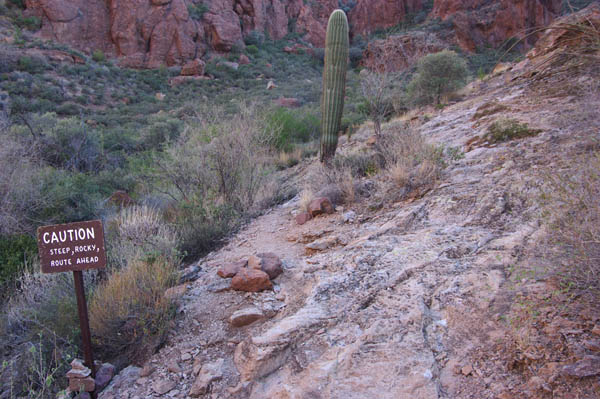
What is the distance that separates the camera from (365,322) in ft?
9.26

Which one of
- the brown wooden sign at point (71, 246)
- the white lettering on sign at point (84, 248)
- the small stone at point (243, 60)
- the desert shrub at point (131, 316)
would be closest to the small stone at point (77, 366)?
the desert shrub at point (131, 316)

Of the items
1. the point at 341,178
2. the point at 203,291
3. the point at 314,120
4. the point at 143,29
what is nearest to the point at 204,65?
the point at 143,29

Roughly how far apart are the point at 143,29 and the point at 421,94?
29595mm

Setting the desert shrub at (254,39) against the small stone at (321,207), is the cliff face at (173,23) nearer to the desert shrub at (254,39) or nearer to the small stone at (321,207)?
the desert shrub at (254,39)

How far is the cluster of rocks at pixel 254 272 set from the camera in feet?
11.6

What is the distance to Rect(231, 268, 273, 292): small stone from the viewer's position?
11.6 feet

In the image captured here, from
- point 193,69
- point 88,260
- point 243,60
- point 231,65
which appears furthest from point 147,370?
point 243,60

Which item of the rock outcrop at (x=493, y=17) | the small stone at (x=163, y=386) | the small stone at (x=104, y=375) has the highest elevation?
the rock outcrop at (x=493, y=17)

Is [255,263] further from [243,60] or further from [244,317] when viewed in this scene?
[243,60]

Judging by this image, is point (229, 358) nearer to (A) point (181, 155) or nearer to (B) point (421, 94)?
(A) point (181, 155)

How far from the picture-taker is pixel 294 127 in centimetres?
1357

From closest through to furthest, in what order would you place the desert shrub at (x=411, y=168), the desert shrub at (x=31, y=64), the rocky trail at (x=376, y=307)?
1. the rocky trail at (x=376, y=307)
2. the desert shrub at (x=411, y=168)
3. the desert shrub at (x=31, y=64)

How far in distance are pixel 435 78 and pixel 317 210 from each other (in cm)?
1129

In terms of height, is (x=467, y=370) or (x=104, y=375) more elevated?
(x=467, y=370)
